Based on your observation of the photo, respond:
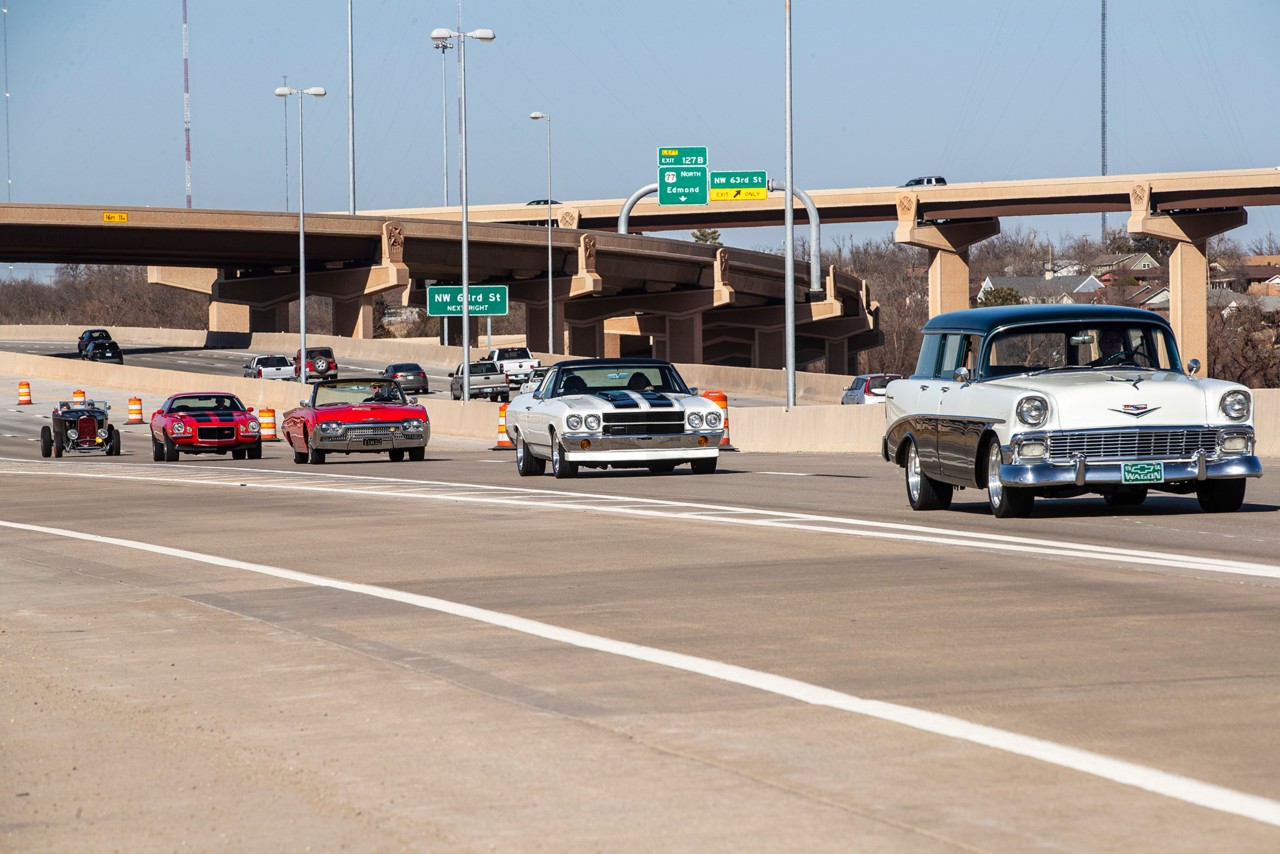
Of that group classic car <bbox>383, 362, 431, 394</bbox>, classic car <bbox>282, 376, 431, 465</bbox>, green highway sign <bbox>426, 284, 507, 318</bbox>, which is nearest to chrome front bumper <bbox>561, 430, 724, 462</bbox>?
classic car <bbox>282, 376, 431, 465</bbox>

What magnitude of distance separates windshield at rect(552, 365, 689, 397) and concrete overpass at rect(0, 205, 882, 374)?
7232 cm

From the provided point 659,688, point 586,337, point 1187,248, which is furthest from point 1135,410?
point 586,337

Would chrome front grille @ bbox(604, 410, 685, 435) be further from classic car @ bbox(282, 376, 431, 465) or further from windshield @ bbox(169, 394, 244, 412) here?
windshield @ bbox(169, 394, 244, 412)

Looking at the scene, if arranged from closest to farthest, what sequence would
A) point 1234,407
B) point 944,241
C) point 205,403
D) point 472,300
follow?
point 1234,407 → point 205,403 → point 472,300 → point 944,241

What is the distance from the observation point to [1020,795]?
18.5 ft

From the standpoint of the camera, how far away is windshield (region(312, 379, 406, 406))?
33.1m

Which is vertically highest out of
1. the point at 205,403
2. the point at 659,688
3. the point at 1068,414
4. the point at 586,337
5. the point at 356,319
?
the point at 356,319

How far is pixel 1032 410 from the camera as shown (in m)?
14.8

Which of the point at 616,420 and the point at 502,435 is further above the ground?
the point at 616,420

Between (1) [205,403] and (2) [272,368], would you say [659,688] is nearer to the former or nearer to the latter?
(1) [205,403]

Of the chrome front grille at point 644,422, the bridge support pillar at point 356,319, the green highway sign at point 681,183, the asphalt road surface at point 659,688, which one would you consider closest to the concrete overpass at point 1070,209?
the bridge support pillar at point 356,319

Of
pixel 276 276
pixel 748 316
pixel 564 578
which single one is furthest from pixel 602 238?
pixel 564 578

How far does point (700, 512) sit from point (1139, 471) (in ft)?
14.4

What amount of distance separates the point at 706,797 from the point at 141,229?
92.3m
